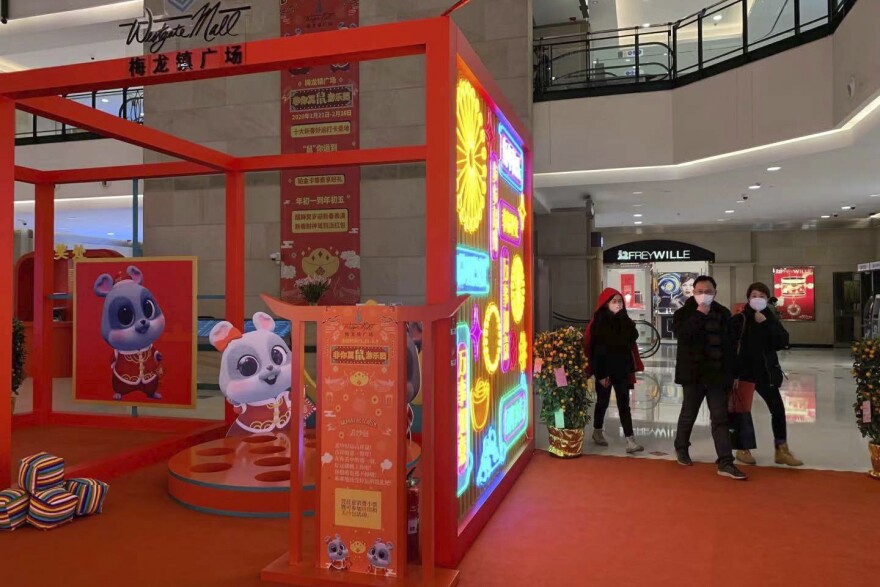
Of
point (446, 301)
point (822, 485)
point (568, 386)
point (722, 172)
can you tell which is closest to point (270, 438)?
point (568, 386)

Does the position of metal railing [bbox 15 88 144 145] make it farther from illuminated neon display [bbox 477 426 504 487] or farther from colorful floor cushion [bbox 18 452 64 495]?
illuminated neon display [bbox 477 426 504 487]

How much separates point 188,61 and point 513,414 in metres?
3.18

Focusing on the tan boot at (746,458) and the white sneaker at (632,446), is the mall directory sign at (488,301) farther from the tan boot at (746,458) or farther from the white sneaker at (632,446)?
the tan boot at (746,458)

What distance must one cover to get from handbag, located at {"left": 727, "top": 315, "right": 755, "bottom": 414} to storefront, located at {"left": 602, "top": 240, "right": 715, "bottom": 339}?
12.7 meters

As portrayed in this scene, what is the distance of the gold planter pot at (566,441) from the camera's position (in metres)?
5.30

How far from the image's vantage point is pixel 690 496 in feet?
14.2

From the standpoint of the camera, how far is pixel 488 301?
4062 mm

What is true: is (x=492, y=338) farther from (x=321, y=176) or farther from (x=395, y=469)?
(x=321, y=176)

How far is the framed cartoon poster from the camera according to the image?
235 inches

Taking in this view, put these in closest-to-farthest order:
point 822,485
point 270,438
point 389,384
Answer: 1. point 389,384
2. point 822,485
3. point 270,438

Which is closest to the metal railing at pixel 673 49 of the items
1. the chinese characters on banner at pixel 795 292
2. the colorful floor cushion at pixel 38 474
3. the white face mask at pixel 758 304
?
the white face mask at pixel 758 304

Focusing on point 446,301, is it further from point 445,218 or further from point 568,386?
point 568,386

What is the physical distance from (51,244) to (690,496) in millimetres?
6100

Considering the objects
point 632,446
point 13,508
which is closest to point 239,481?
point 13,508
